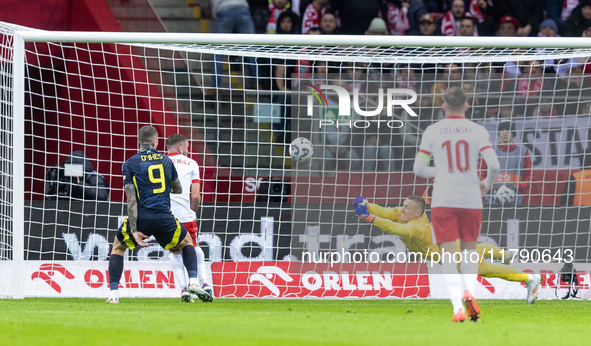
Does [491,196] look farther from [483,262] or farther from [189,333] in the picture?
[189,333]

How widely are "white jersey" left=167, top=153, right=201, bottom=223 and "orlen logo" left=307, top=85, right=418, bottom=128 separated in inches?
117

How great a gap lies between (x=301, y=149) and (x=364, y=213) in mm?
1946

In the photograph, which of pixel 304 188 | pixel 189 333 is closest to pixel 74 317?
pixel 189 333

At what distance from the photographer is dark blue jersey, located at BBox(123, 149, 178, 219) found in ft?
30.2

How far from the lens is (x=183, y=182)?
1028 cm

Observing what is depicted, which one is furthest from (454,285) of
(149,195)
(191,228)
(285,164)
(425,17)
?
(425,17)

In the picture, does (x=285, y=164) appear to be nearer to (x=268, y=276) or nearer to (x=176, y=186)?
(x=268, y=276)

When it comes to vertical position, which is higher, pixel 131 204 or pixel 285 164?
pixel 285 164

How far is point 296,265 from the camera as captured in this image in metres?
11.5

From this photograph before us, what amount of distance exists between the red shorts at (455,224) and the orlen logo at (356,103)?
18.8ft

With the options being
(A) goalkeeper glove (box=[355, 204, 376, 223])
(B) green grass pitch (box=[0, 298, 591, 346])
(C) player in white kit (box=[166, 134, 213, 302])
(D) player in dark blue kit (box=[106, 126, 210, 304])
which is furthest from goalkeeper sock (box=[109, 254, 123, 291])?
(A) goalkeeper glove (box=[355, 204, 376, 223])

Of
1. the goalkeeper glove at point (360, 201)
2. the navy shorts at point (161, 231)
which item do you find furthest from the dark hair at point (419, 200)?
the navy shorts at point (161, 231)

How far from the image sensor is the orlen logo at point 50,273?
11.2 metres

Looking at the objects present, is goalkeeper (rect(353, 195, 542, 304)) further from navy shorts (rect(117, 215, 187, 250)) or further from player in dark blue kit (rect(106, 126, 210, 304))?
player in dark blue kit (rect(106, 126, 210, 304))
